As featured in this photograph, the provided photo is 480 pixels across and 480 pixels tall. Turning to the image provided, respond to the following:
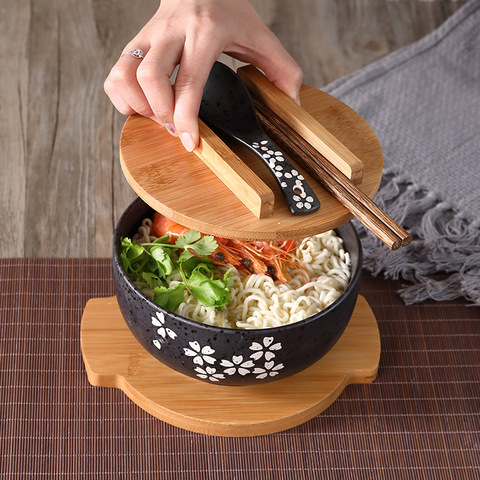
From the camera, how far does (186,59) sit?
1223 mm

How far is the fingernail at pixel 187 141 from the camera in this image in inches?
46.6

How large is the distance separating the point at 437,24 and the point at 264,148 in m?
1.62

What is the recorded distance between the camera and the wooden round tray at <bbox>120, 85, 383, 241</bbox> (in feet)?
3.64

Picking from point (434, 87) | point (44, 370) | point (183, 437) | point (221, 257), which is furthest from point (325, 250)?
point (434, 87)

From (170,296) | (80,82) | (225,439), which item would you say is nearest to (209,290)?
(170,296)

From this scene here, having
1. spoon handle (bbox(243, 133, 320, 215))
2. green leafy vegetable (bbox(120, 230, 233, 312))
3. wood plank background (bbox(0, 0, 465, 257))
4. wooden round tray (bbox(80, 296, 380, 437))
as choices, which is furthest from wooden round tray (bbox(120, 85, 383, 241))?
wood plank background (bbox(0, 0, 465, 257))

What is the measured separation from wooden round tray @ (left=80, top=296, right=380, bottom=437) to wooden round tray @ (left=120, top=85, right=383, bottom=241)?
0.43 meters

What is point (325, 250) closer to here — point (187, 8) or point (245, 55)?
point (245, 55)

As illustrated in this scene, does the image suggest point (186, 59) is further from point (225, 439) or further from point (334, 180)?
point (225, 439)

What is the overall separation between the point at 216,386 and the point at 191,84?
0.60m

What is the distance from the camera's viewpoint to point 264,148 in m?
1.20

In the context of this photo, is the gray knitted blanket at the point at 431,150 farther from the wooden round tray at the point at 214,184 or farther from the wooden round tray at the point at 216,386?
the wooden round tray at the point at 214,184

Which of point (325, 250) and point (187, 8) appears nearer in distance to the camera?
point (187, 8)

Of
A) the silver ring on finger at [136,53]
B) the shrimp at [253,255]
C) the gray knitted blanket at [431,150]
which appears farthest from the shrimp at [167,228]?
the gray knitted blanket at [431,150]
